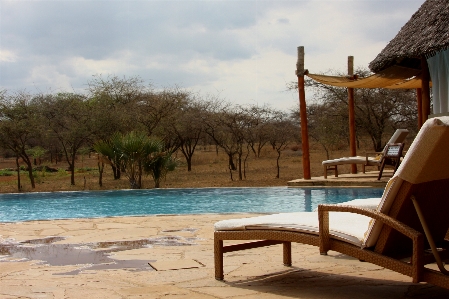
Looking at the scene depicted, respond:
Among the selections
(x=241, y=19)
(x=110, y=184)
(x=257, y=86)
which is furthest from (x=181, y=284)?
(x=257, y=86)

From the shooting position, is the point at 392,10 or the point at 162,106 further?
the point at 162,106

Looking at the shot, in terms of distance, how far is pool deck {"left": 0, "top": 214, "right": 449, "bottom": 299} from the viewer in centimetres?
344

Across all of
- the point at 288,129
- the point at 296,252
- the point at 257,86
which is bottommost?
the point at 296,252

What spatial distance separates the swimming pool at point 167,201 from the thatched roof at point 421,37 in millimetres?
2557

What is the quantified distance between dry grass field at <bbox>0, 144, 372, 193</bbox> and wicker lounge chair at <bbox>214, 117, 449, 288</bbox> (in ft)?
Result: 42.1

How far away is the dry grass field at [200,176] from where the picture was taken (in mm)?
16891

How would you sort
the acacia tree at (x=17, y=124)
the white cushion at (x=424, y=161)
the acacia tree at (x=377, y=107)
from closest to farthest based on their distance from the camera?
the white cushion at (x=424, y=161), the acacia tree at (x=17, y=124), the acacia tree at (x=377, y=107)

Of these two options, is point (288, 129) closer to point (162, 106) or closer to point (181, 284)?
point (162, 106)

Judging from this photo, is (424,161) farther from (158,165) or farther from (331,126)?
(331,126)

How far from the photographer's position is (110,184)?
17625 mm

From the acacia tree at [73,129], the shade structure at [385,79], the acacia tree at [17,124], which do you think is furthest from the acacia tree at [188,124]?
the shade structure at [385,79]

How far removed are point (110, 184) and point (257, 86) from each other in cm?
563

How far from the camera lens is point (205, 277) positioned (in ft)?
12.9

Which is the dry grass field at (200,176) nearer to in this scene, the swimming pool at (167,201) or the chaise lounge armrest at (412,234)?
the swimming pool at (167,201)
